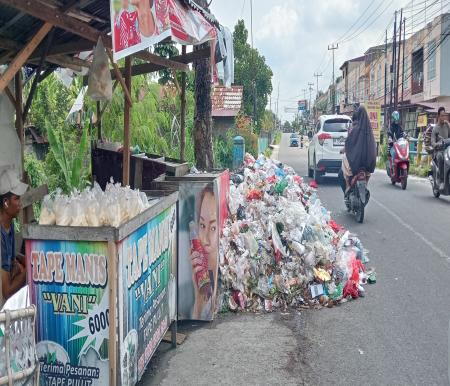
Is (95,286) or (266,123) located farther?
(266,123)

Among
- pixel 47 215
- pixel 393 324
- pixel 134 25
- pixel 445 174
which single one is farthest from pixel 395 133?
pixel 47 215

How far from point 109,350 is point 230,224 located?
3.36 metres

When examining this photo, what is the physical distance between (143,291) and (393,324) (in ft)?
9.01

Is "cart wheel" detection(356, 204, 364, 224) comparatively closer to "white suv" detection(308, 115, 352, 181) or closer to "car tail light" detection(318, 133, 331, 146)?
"white suv" detection(308, 115, 352, 181)

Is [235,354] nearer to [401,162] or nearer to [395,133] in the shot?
[401,162]

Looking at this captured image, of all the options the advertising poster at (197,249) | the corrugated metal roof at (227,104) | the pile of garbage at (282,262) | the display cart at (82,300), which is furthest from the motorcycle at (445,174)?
the corrugated metal roof at (227,104)

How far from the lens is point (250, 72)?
3891cm

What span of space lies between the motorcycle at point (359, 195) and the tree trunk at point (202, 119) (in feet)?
9.01

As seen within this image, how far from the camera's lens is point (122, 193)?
152 inches

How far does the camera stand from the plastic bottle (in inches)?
208

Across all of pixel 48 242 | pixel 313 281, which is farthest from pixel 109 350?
pixel 313 281

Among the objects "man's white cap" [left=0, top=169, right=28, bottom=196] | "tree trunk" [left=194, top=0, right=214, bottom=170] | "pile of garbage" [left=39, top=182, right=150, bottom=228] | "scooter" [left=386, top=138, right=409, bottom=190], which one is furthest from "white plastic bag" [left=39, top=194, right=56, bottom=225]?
"scooter" [left=386, top=138, right=409, bottom=190]

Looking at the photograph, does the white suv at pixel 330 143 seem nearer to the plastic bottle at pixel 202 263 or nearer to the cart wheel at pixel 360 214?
the cart wheel at pixel 360 214

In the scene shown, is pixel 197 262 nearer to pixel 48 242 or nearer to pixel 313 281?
pixel 313 281
